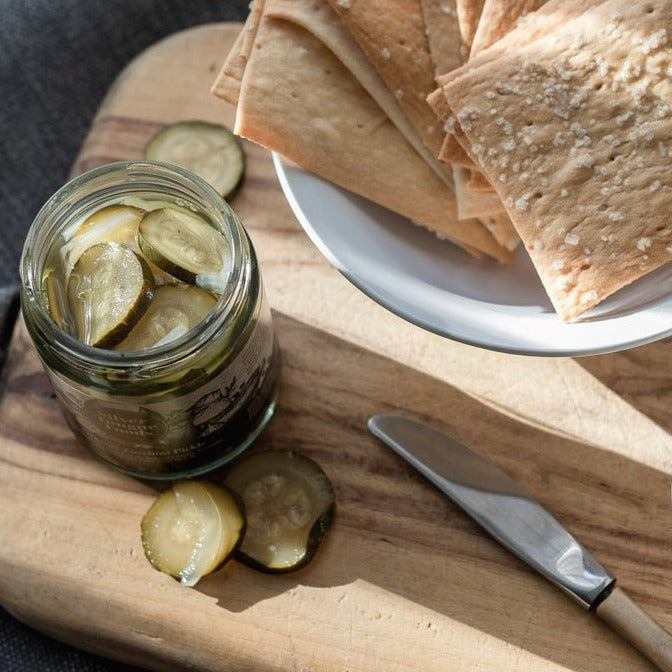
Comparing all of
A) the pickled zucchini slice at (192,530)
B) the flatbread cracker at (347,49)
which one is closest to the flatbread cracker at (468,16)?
the flatbread cracker at (347,49)

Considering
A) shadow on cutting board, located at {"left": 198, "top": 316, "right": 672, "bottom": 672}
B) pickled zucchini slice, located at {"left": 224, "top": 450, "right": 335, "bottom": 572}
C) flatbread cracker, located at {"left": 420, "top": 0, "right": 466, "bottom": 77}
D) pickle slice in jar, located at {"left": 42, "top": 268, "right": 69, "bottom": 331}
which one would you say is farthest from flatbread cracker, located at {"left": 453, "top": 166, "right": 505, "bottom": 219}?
pickle slice in jar, located at {"left": 42, "top": 268, "right": 69, "bottom": 331}

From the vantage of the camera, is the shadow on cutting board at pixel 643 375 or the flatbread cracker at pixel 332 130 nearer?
the flatbread cracker at pixel 332 130

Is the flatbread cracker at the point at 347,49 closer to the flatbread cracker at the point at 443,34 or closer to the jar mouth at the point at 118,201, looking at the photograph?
the flatbread cracker at the point at 443,34

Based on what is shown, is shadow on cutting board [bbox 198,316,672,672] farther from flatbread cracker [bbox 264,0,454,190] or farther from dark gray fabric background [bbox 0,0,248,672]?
dark gray fabric background [bbox 0,0,248,672]

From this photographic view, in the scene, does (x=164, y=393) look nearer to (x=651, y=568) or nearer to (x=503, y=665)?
(x=503, y=665)

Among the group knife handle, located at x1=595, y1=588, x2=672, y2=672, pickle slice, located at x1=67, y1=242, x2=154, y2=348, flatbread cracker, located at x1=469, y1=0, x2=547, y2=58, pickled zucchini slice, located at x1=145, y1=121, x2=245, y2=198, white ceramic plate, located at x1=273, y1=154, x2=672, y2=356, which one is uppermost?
pickle slice, located at x1=67, y1=242, x2=154, y2=348

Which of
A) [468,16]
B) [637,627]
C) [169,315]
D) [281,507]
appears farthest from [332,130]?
[637,627]

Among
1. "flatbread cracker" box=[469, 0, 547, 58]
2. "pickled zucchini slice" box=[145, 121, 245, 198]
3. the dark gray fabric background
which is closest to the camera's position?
"flatbread cracker" box=[469, 0, 547, 58]
